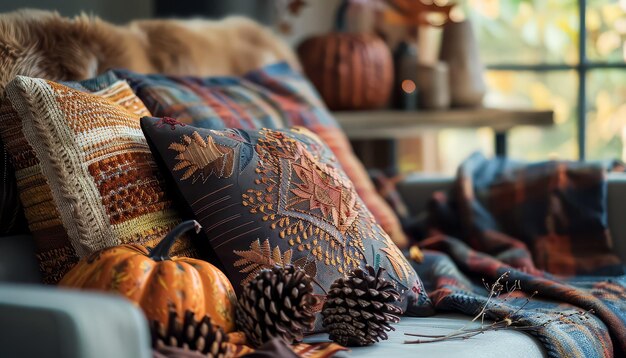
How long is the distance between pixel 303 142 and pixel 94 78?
37 centimetres

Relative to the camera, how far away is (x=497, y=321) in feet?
4.53

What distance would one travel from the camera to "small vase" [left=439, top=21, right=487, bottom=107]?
8.71 feet

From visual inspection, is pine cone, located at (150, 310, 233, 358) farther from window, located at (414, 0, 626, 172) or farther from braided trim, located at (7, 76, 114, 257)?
window, located at (414, 0, 626, 172)

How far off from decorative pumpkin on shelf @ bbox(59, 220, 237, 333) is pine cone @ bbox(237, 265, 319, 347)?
0.04m

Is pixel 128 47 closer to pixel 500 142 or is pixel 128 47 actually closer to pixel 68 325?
pixel 68 325

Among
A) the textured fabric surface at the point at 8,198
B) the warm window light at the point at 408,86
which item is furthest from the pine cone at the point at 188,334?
the warm window light at the point at 408,86

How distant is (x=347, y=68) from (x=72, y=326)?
6.13 ft

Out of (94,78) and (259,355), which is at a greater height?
(94,78)

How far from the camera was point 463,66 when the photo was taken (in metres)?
2.67

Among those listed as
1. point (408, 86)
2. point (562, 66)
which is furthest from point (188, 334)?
point (562, 66)

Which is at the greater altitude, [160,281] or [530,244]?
[160,281]

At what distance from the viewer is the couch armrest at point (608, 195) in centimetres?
189

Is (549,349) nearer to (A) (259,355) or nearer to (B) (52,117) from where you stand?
(A) (259,355)

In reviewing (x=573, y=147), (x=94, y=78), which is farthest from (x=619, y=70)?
(x=94, y=78)
